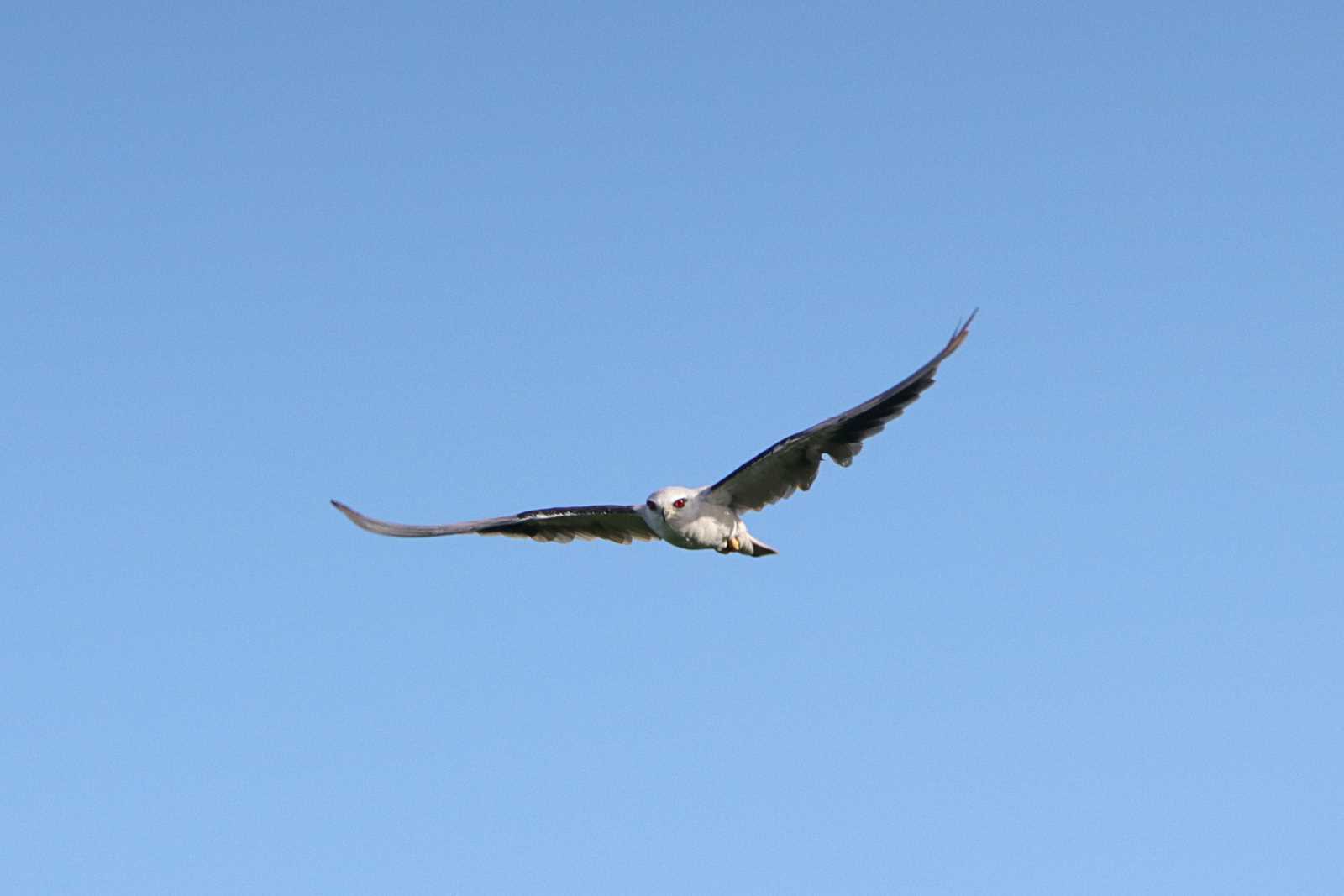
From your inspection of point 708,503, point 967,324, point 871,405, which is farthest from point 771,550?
point 967,324

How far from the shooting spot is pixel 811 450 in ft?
75.9

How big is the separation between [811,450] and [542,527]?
5584 mm

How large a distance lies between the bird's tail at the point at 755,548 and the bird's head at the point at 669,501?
1.08 meters

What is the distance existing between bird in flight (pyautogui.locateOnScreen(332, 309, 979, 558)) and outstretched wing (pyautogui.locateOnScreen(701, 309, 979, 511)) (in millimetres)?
12

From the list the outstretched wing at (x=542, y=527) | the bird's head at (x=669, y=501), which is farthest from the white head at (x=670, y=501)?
the outstretched wing at (x=542, y=527)

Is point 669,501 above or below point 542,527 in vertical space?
below

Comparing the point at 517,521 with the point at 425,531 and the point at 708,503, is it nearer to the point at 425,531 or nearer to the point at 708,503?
the point at 425,531

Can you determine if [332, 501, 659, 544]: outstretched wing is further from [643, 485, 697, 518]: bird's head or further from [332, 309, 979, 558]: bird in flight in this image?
[643, 485, 697, 518]: bird's head

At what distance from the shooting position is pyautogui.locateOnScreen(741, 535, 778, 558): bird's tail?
24219mm

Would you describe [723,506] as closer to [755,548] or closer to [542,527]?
[755,548]

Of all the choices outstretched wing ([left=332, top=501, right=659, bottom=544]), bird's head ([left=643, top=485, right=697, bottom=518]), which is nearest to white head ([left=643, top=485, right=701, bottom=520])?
bird's head ([left=643, top=485, right=697, bottom=518])

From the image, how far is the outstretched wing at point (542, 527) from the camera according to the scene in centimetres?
2602

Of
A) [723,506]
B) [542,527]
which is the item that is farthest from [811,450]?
[542,527]

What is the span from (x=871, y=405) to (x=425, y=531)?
27.6 ft
